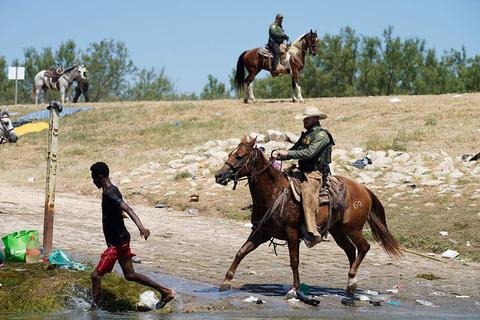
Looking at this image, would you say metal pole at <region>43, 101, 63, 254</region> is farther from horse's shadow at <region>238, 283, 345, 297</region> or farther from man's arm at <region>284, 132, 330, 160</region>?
man's arm at <region>284, 132, 330, 160</region>

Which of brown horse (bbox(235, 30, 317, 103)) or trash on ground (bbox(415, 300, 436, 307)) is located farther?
brown horse (bbox(235, 30, 317, 103))

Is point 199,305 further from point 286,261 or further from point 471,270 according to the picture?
point 471,270

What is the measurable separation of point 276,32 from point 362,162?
10.2m

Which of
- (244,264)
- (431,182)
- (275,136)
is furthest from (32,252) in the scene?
(275,136)

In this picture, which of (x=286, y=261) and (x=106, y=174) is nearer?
(x=106, y=174)

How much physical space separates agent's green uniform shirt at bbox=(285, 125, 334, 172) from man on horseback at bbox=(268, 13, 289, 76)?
19465 millimetres

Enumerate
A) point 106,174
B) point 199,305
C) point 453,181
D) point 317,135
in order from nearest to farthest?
point 106,174
point 199,305
point 317,135
point 453,181

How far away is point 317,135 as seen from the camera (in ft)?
35.6

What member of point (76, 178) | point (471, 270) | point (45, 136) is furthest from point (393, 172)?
point (45, 136)

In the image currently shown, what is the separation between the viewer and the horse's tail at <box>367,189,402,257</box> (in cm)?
1207

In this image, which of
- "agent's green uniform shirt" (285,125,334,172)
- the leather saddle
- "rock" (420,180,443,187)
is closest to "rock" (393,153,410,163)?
"rock" (420,180,443,187)

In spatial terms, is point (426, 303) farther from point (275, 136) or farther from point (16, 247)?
point (275, 136)

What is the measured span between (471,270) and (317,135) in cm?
437

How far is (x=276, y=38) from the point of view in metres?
30.6
